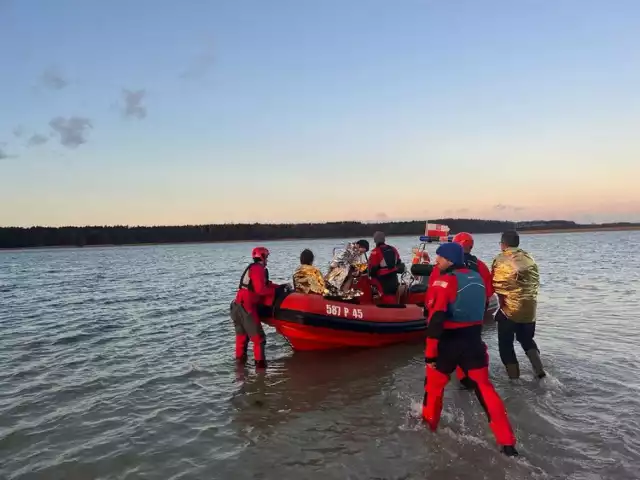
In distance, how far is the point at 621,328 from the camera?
9.20 metres

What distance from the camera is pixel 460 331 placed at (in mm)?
4449

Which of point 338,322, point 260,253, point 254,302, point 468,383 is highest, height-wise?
point 260,253

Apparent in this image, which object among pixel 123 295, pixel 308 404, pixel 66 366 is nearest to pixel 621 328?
pixel 308 404

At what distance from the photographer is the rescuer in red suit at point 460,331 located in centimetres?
430

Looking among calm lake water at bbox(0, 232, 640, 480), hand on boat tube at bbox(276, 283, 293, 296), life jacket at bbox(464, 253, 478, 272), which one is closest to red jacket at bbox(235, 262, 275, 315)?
hand on boat tube at bbox(276, 283, 293, 296)

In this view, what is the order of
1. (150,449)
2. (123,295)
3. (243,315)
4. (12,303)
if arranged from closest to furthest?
(150,449) < (243,315) < (12,303) < (123,295)

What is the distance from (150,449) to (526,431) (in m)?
3.46

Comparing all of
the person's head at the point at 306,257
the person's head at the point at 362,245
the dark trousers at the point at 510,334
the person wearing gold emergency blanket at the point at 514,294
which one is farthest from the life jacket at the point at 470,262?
the person's head at the point at 362,245

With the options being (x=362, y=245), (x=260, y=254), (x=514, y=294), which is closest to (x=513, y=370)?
(x=514, y=294)

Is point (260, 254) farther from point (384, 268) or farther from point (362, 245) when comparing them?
point (384, 268)

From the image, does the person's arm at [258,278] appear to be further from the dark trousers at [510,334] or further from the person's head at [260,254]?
the dark trousers at [510,334]

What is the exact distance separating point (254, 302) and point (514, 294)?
11.5 ft

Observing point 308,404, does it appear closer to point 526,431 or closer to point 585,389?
point 526,431

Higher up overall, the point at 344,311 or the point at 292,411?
the point at 344,311
